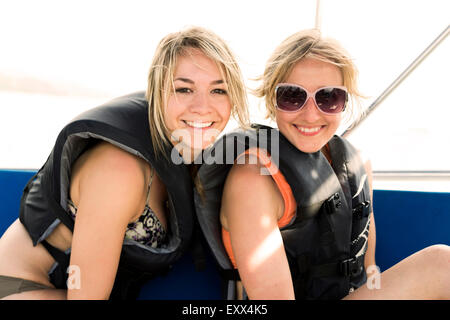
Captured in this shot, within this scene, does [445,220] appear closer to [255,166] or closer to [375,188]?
[375,188]

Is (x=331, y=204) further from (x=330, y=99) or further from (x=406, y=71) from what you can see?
(x=406, y=71)

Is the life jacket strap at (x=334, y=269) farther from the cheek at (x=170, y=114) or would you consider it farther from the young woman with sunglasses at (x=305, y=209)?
the cheek at (x=170, y=114)

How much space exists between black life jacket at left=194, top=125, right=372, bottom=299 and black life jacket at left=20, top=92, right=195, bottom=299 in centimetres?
8

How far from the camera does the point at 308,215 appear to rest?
1076 mm

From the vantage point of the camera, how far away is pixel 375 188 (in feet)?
5.30

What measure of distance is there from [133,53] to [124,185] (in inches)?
281

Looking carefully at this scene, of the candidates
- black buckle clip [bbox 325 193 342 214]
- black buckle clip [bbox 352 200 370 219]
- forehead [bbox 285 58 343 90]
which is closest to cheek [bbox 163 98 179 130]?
forehead [bbox 285 58 343 90]

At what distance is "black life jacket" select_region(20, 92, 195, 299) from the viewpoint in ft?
3.34

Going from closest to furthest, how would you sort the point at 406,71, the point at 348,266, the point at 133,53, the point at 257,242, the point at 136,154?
the point at 257,242 < the point at 136,154 < the point at 348,266 < the point at 406,71 < the point at 133,53

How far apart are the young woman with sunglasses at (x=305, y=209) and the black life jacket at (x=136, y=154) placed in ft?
0.58

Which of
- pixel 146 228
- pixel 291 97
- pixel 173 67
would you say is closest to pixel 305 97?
pixel 291 97

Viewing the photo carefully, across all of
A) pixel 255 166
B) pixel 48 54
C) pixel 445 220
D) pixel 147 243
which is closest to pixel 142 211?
pixel 147 243

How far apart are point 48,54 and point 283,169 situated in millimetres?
9283

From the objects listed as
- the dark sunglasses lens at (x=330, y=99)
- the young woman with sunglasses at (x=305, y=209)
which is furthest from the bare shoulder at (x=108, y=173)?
the dark sunglasses lens at (x=330, y=99)
